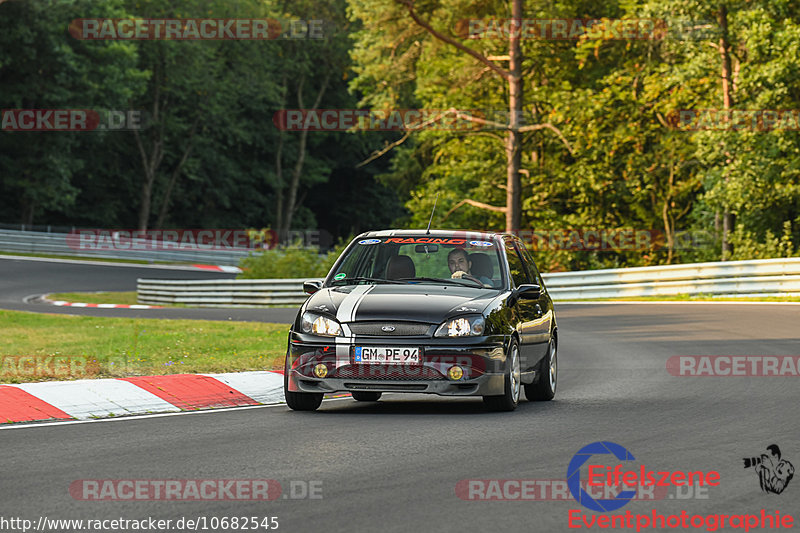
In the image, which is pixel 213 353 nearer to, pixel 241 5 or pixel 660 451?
pixel 660 451

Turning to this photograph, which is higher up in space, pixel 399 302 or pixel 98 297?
pixel 399 302

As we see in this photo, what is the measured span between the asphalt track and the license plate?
48cm

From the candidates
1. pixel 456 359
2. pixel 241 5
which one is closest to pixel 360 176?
pixel 241 5

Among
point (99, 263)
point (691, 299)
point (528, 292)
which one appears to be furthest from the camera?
point (99, 263)

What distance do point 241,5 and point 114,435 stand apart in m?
69.9

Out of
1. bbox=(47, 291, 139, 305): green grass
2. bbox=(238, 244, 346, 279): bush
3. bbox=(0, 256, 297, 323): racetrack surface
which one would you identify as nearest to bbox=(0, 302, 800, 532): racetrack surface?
bbox=(0, 256, 297, 323): racetrack surface

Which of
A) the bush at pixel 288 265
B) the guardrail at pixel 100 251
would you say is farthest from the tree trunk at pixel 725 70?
the guardrail at pixel 100 251

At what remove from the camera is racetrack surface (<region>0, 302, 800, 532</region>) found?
21.3ft

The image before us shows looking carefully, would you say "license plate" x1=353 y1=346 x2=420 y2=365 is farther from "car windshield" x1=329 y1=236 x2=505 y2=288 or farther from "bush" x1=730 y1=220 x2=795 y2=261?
"bush" x1=730 y1=220 x2=795 y2=261

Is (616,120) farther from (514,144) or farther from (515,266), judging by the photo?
(515,266)

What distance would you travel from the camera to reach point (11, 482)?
284 inches

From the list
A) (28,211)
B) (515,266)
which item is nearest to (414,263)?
(515,266)

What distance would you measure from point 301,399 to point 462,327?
5.20ft

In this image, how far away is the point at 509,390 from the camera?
35.5 ft
